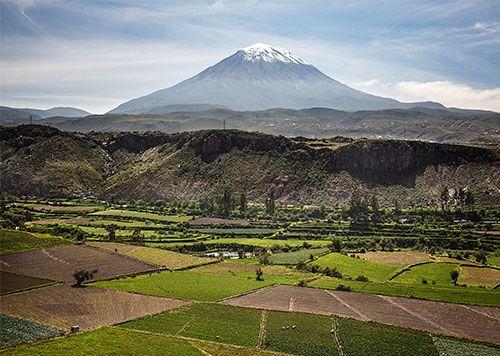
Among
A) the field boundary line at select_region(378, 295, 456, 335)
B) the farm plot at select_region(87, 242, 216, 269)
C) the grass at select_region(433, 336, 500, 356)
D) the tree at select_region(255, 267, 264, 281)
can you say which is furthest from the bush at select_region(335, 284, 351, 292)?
the farm plot at select_region(87, 242, 216, 269)

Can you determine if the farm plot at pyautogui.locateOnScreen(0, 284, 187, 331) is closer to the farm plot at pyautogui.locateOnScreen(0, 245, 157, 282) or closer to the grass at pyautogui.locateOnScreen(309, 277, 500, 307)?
the farm plot at pyautogui.locateOnScreen(0, 245, 157, 282)

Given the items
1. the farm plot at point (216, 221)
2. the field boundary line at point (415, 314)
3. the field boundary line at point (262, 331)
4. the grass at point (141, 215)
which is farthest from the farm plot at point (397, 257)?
the grass at point (141, 215)

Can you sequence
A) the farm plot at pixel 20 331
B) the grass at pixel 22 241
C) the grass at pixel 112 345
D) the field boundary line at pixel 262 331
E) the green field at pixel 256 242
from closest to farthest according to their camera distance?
the grass at pixel 112 345
the farm plot at pixel 20 331
the field boundary line at pixel 262 331
the grass at pixel 22 241
the green field at pixel 256 242

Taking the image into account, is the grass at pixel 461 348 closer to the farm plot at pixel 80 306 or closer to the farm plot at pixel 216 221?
the farm plot at pixel 80 306

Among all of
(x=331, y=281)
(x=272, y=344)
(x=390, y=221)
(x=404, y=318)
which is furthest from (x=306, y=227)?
(x=272, y=344)

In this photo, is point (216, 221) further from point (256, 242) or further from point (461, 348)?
point (461, 348)

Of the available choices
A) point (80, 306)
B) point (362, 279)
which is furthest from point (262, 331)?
point (362, 279)
